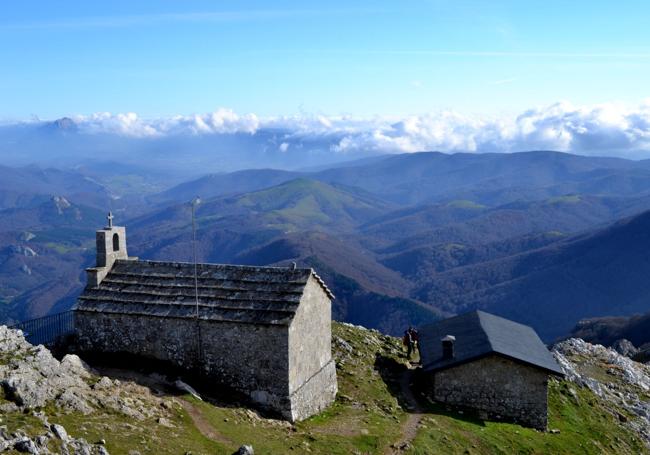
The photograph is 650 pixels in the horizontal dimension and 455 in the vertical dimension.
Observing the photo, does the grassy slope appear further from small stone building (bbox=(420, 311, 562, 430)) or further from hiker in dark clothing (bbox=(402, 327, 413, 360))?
small stone building (bbox=(420, 311, 562, 430))

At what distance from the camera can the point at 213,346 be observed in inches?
1170

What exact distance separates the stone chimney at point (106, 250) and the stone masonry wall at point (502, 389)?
65.6ft

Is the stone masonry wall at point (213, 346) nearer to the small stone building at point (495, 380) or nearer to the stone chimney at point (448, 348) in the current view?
the small stone building at point (495, 380)

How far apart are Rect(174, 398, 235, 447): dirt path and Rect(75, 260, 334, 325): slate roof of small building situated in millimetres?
4486

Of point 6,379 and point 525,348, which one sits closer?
point 6,379

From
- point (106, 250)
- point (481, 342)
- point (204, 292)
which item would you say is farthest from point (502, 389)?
point (106, 250)

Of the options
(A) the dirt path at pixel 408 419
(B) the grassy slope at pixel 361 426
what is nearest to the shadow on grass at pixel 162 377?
(B) the grassy slope at pixel 361 426

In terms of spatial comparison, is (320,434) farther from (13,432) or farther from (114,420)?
(13,432)

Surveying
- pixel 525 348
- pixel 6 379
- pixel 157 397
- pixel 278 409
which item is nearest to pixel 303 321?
pixel 278 409

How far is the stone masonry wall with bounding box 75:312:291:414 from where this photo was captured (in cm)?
2878

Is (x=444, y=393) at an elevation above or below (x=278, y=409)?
below

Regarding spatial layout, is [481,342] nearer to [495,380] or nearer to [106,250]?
[495,380]

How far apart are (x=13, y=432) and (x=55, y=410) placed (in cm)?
360

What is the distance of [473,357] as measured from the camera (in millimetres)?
34875
